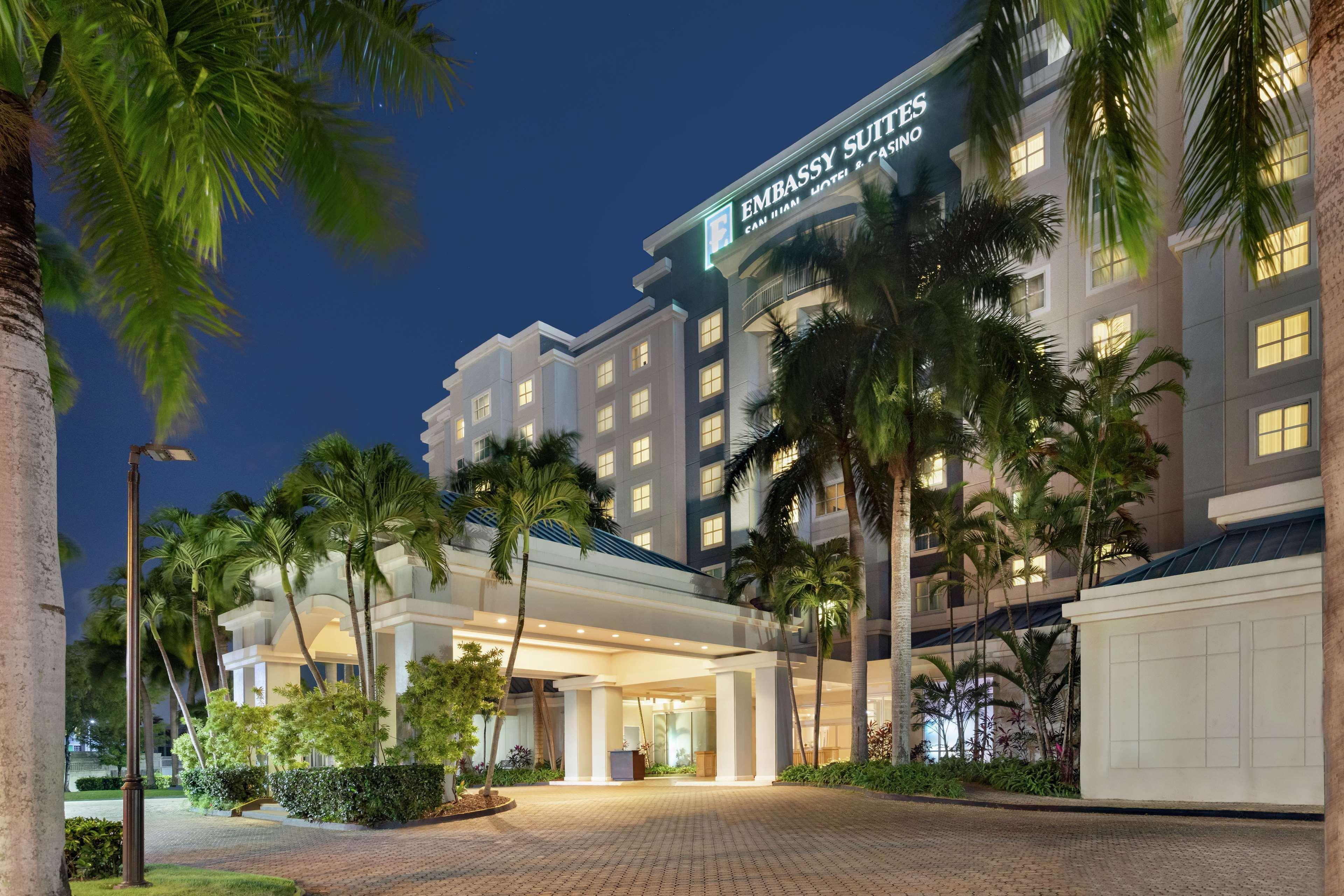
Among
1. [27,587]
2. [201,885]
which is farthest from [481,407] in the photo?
[27,587]

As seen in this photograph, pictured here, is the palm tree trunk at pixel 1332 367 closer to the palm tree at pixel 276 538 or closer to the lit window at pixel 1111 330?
the palm tree at pixel 276 538

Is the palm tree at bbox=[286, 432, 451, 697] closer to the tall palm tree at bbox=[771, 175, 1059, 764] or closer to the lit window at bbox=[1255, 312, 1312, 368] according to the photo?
the tall palm tree at bbox=[771, 175, 1059, 764]

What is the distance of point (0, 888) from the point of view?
596 cm

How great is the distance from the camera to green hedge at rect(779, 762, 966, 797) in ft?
66.2

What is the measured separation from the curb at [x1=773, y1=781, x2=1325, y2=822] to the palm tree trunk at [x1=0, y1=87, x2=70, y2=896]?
51.6 ft

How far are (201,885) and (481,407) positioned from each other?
46768mm

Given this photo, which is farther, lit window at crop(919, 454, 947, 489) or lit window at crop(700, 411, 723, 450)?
lit window at crop(700, 411, 723, 450)

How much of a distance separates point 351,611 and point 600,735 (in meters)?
14.8

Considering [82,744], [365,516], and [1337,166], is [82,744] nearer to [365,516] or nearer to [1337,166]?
[365,516]

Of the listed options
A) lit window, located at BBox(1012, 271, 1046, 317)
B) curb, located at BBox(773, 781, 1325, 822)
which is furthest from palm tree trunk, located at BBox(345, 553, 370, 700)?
lit window, located at BBox(1012, 271, 1046, 317)

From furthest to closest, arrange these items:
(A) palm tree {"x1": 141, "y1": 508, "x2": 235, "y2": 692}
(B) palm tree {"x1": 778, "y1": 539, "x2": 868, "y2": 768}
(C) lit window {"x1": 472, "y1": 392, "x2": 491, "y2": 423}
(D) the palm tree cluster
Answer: (C) lit window {"x1": 472, "y1": 392, "x2": 491, "y2": 423} → (B) palm tree {"x1": 778, "y1": 539, "x2": 868, "y2": 768} → (A) palm tree {"x1": 141, "y1": 508, "x2": 235, "y2": 692} → (D) the palm tree cluster

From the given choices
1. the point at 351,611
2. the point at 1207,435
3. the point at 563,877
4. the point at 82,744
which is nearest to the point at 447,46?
the point at 563,877

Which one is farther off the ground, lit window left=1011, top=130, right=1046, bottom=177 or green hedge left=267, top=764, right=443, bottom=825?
lit window left=1011, top=130, right=1046, bottom=177

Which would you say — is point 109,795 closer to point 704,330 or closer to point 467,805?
point 467,805
